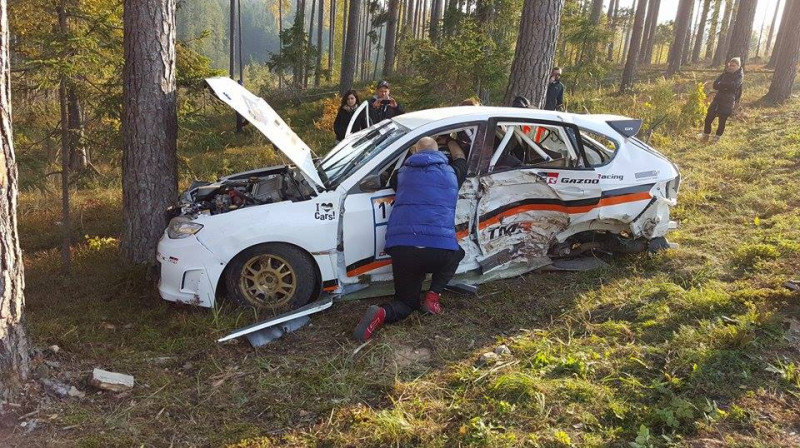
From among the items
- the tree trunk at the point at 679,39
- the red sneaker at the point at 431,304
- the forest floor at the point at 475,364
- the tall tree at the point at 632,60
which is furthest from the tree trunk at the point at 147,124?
the tree trunk at the point at 679,39

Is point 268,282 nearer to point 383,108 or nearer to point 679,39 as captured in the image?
point 383,108

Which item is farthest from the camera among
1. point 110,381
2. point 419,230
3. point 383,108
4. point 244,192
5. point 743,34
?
point 743,34

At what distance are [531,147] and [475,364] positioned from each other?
252 centimetres

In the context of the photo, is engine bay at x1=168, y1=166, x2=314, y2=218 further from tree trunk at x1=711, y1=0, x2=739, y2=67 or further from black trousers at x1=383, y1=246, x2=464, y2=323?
tree trunk at x1=711, y1=0, x2=739, y2=67

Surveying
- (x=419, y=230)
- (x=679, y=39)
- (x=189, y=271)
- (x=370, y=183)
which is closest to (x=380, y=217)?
(x=370, y=183)

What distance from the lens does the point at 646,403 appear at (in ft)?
10.9

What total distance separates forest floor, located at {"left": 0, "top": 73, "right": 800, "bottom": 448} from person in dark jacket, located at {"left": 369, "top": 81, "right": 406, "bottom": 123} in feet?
11.1

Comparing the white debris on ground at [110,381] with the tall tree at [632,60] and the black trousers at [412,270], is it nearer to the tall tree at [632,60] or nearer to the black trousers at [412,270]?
the black trousers at [412,270]

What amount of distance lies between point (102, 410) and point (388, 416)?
1.77 metres

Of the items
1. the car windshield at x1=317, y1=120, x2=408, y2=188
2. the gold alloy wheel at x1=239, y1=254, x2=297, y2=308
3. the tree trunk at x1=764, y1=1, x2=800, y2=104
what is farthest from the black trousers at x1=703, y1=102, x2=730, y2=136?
the gold alloy wheel at x1=239, y1=254, x2=297, y2=308

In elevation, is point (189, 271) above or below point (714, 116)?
below

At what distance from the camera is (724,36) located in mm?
29703

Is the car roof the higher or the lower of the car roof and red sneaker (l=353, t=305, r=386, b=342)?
the higher

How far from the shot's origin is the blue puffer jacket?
4.39 meters
